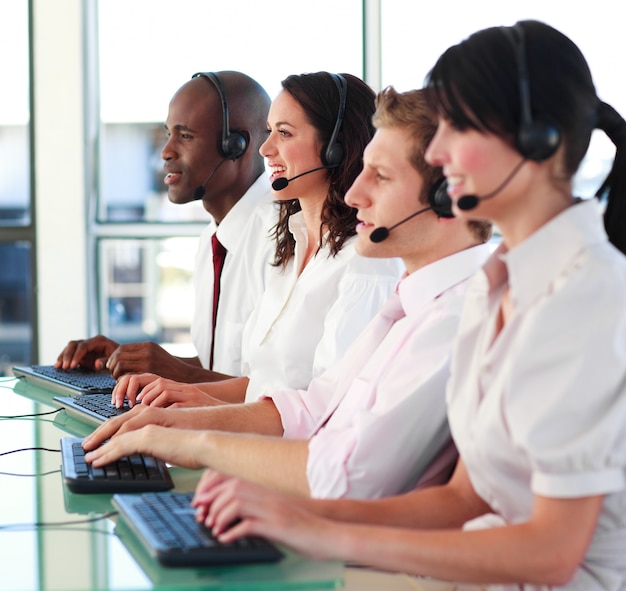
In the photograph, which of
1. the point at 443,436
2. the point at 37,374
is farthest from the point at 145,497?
the point at 37,374

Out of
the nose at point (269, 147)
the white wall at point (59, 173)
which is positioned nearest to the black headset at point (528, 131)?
the nose at point (269, 147)

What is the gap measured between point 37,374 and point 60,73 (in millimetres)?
1846

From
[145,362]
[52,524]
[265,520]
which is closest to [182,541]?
[265,520]

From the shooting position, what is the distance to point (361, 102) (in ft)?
6.68

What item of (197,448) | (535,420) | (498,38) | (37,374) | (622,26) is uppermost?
(622,26)

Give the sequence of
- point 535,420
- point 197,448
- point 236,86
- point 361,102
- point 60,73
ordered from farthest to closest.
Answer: point 60,73
point 236,86
point 361,102
point 197,448
point 535,420

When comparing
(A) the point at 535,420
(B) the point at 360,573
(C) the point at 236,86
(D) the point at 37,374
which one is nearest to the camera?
(A) the point at 535,420

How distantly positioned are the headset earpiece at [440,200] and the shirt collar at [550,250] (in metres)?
0.38

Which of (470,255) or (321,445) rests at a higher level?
(470,255)

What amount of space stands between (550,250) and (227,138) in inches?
68.3

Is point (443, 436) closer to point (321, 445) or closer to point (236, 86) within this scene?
point (321, 445)

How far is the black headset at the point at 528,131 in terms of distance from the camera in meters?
1.01

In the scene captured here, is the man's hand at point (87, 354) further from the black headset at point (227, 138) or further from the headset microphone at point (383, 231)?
the headset microphone at point (383, 231)

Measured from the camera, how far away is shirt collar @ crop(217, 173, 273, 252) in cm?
262
